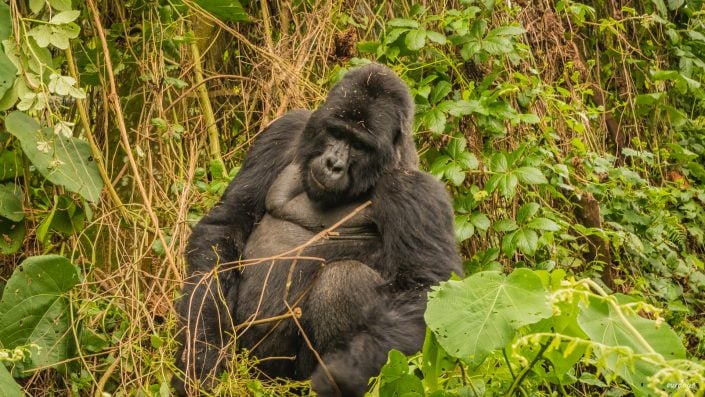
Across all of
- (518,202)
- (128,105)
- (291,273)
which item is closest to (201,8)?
(128,105)

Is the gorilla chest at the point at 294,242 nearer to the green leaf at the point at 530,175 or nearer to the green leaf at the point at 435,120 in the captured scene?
the green leaf at the point at 435,120

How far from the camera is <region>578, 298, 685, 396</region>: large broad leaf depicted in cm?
243

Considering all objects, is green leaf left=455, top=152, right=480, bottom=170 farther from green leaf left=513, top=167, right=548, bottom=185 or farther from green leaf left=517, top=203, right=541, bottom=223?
green leaf left=517, top=203, right=541, bottom=223

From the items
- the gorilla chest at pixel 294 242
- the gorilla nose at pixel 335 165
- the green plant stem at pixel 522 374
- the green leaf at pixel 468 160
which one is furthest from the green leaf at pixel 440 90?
the green plant stem at pixel 522 374

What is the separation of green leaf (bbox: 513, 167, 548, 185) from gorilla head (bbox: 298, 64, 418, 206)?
794mm

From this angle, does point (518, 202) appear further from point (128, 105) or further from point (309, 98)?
point (128, 105)

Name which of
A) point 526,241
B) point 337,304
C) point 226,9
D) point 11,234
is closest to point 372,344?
point 337,304

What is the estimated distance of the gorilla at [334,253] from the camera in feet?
12.2

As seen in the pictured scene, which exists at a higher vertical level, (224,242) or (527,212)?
(224,242)

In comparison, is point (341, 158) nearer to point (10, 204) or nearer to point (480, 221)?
point (480, 221)

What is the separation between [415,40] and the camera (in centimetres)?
484

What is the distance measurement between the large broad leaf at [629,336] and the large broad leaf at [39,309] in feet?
6.84

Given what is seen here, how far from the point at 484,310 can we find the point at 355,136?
152cm

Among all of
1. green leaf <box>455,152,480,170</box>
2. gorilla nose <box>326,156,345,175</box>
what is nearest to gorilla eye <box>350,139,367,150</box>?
gorilla nose <box>326,156,345,175</box>
